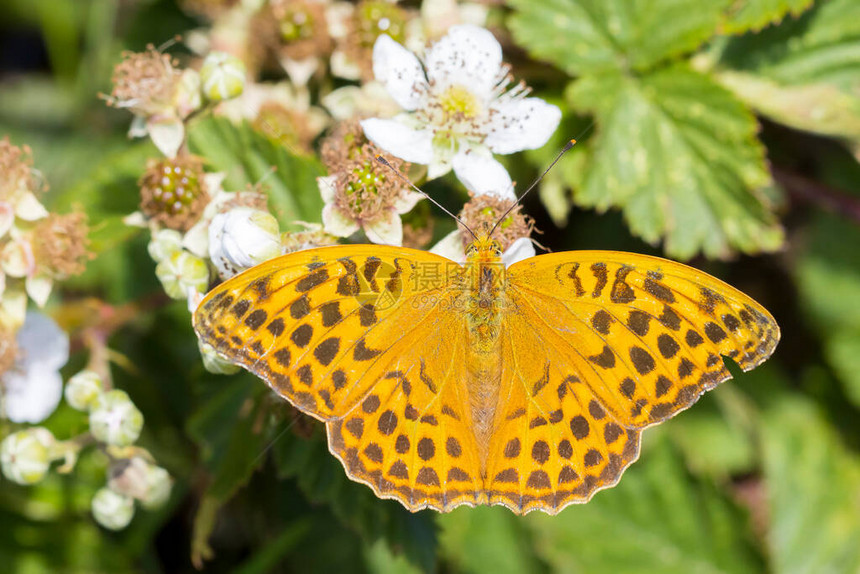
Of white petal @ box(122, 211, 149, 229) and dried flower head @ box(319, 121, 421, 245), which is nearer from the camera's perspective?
dried flower head @ box(319, 121, 421, 245)

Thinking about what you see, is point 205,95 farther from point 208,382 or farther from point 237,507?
point 237,507

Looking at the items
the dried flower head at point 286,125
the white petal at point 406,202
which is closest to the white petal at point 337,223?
the white petal at point 406,202

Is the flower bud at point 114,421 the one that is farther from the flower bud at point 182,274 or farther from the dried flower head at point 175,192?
the dried flower head at point 175,192

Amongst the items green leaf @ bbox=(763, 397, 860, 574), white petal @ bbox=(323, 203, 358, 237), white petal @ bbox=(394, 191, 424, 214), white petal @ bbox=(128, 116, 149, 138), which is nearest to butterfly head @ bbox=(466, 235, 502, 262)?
white petal @ bbox=(394, 191, 424, 214)

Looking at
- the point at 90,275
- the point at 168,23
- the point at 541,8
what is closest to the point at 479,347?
the point at 541,8

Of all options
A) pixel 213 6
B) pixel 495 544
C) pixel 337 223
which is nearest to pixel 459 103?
pixel 337 223

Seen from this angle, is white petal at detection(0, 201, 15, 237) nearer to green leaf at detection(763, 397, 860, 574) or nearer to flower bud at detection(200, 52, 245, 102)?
flower bud at detection(200, 52, 245, 102)
